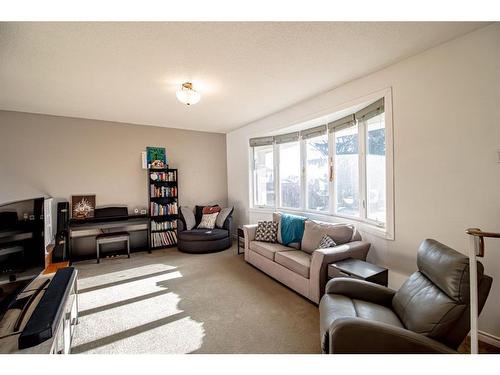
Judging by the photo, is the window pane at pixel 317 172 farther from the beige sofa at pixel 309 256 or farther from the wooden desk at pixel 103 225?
the wooden desk at pixel 103 225

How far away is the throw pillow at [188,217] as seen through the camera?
471 centimetres

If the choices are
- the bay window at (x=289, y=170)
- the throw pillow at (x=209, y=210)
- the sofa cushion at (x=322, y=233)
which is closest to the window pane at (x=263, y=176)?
the bay window at (x=289, y=170)

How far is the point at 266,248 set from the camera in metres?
3.27

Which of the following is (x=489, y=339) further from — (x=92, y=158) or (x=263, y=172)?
(x=92, y=158)

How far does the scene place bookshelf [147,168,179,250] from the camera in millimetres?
4648

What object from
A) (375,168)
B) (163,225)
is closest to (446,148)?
(375,168)

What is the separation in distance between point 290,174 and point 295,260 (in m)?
1.97

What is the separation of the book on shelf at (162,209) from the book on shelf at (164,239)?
0.42 meters

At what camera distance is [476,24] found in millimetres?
1788

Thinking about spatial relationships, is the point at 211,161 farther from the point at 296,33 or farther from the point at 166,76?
the point at 296,33

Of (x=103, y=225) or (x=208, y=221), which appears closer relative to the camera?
(x=103, y=225)

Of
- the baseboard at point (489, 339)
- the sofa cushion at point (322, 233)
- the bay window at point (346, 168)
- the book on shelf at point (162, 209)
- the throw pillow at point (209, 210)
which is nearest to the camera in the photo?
the baseboard at point (489, 339)

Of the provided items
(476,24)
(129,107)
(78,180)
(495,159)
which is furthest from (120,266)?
(476,24)

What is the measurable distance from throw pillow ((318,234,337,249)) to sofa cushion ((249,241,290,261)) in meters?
0.56
